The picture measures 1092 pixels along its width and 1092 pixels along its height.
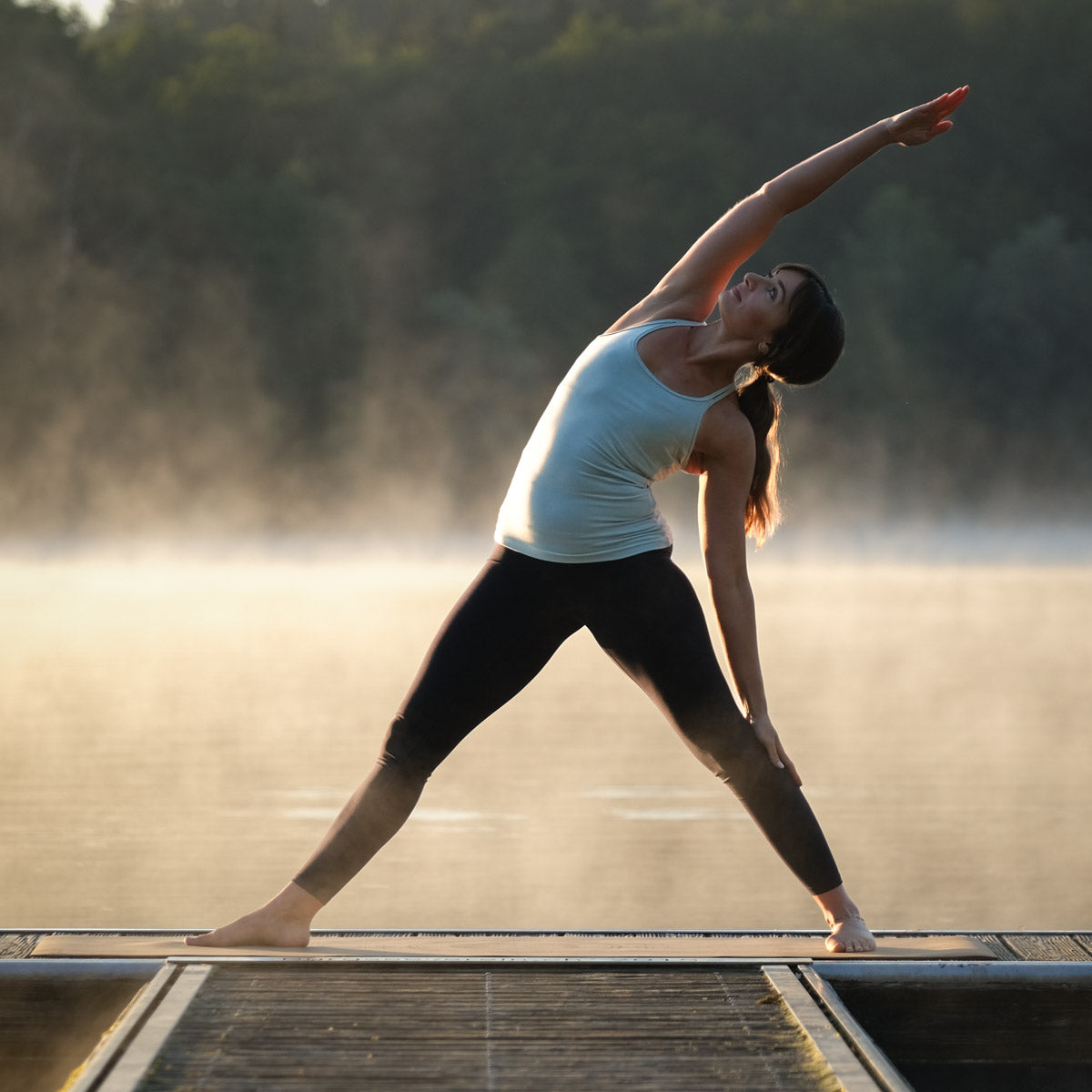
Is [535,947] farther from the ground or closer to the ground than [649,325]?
closer to the ground

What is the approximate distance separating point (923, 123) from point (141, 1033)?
61.2 inches

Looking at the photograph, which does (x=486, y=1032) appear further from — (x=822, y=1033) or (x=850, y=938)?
(x=850, y=938)

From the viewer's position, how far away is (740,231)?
2367 mm

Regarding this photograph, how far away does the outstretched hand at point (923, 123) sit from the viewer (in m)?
2.40

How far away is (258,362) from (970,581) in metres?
12.0

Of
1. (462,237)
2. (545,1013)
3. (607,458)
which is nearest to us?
(545,1013)

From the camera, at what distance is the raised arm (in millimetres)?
2363

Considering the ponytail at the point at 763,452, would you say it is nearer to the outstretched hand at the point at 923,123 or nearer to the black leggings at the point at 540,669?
the black leggings at the point at 540,669

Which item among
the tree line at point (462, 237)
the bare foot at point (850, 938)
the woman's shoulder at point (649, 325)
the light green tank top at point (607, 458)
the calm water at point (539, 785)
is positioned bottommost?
the calm water at point (539, 785)

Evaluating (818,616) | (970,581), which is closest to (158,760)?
(818,616)

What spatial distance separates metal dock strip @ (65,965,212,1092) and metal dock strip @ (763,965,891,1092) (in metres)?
0.68

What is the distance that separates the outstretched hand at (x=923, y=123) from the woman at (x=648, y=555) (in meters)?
0.07

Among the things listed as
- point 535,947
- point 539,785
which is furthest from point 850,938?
point 539,785

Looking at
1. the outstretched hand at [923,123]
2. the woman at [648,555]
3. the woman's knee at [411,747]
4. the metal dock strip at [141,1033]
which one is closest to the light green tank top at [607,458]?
the woman at [648,555]
